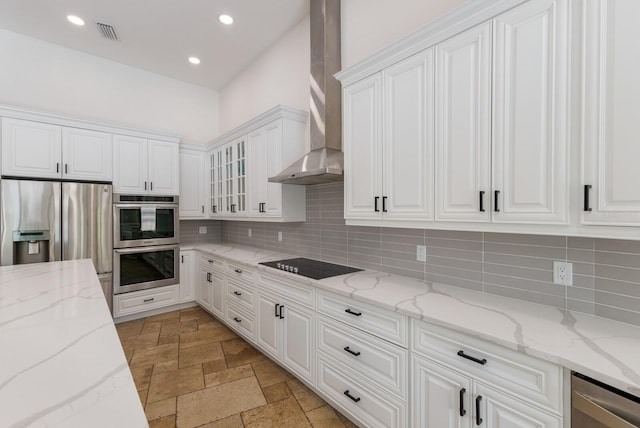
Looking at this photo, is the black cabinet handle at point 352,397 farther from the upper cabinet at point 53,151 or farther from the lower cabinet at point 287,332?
the upper cabinet at point 53,151

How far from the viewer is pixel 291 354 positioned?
240 centimetres

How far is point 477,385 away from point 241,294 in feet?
7.84

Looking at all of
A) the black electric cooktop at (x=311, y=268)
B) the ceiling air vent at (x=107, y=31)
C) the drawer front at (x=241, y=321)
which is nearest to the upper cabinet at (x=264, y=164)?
the black electric cooktop at (x=311, y=268)

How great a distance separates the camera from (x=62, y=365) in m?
0.83

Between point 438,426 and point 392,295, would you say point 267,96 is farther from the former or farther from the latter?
point 438,426

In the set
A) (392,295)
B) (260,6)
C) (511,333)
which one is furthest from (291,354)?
(260,6)

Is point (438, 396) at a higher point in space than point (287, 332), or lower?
higher

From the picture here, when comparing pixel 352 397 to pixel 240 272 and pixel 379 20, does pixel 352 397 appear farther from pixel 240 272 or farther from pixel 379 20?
pixel 379 20

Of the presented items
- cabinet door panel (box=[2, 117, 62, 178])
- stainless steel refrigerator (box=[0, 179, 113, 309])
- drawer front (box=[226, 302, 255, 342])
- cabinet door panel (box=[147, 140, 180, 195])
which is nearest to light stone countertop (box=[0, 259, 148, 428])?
drawer front (box=[226, 302, 255, 342])

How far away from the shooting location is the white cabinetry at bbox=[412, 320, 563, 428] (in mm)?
1099

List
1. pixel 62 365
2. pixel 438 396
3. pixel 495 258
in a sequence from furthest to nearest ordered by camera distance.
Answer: pixel 495 258
pixel 438 396
pixel 62 365

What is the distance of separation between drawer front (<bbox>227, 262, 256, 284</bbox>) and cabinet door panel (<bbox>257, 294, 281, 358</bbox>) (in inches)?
9.0

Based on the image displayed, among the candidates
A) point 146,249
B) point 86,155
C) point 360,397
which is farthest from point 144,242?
point 360,397

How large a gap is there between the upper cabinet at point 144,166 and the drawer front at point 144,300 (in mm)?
1334
